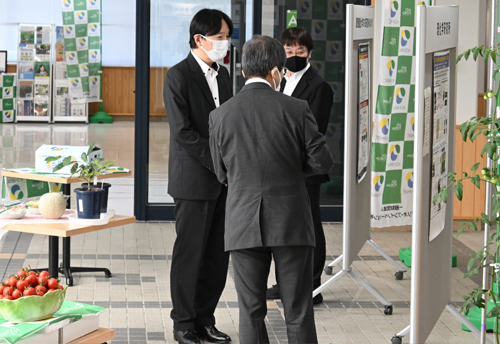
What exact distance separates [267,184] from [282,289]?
0.43 m

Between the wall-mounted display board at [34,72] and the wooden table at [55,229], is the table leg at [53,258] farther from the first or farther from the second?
the wall-mounted display board at [34,72]

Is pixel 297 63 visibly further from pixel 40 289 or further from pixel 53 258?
pixel 40 289

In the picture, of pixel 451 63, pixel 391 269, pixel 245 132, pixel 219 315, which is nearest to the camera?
pixel 245 132

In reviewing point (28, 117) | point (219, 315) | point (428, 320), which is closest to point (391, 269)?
point (219, 315)

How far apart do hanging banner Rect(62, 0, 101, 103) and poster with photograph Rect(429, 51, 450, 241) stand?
42.3 ft

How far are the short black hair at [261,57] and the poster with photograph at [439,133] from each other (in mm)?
612

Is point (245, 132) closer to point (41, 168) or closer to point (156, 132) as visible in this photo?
point (41, 168)

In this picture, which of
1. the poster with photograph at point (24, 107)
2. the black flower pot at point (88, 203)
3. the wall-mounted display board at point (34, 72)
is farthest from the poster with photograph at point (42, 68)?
the black flower pot at point (88, 203)

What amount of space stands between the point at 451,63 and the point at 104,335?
1.79 m

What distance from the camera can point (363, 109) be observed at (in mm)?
4324

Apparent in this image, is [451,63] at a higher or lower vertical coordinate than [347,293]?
higher

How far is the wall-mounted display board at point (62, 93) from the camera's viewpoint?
53.3 feet

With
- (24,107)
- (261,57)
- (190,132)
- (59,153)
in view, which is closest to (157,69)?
(59,153)

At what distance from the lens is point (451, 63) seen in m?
2.95
